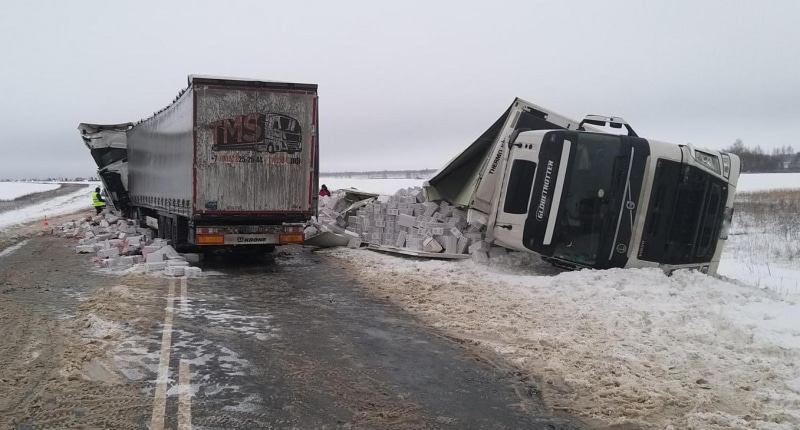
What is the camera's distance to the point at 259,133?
1183cm

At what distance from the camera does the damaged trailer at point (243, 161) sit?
11492 millimetres

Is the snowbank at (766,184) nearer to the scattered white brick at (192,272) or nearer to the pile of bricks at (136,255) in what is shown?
the pile of bricks at (136,255)

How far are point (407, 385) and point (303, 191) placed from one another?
25.5 ft

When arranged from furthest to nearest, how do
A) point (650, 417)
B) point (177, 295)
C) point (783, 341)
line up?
point (177, 295) → point (783, 341) → point (650, 417)

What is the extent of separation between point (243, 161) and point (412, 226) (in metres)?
4.46

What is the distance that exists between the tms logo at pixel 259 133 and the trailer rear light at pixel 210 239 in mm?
1786

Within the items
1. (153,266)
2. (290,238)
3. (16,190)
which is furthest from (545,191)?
(16,190)

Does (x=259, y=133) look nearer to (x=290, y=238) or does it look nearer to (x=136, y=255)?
(x=290, y=238)

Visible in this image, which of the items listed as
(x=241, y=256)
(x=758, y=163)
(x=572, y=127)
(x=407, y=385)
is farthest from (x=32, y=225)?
(x=758, y=163)

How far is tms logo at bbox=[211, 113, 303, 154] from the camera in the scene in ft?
38.1

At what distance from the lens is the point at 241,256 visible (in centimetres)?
1449

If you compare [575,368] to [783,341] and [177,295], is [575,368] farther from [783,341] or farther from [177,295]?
[177,295]

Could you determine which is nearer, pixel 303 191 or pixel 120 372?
pixel 120 372

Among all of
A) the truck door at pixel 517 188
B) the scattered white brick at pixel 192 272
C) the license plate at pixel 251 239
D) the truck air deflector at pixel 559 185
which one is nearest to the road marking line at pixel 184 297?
the scattered white brick at pixel 192 272
